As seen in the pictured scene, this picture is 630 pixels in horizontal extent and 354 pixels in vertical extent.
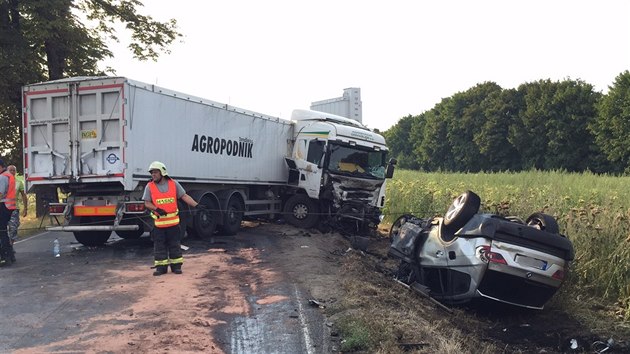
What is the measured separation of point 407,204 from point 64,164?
383 inches

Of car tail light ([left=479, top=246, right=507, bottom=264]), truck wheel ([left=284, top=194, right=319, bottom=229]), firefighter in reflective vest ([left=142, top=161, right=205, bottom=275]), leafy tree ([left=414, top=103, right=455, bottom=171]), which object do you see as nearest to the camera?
car tail light ([left=479, top=246, right=507, bottom=264])

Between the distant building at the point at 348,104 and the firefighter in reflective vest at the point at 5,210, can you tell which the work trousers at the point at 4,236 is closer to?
the firefighter in reflective vest at the point at 5,210

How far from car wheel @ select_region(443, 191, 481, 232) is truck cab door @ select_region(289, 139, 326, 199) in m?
6.76

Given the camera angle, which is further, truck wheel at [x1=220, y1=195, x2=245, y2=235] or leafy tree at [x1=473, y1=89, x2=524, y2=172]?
leafy tree at [x1=473, y1=89, x2=524, y2=172]

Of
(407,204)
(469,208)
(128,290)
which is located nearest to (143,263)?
(128,290)

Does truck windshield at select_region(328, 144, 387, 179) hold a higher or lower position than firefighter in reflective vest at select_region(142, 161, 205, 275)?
higher

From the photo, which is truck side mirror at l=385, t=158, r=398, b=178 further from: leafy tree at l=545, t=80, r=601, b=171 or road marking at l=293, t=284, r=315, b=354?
leafy tree at l=545, t=80, r=601, b=171

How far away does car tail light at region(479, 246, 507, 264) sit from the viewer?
5945 millimetres

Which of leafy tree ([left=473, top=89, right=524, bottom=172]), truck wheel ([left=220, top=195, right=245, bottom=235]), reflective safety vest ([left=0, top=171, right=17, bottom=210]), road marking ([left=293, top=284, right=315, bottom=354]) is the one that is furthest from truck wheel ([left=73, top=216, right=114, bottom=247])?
leafy tree ([left=473, top=89, right=524, bottom=172])

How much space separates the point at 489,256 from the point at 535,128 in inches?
1953

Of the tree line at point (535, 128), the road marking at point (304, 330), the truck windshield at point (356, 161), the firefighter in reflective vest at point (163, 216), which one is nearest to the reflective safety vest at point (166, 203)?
the firefighter in reflective vest at point (163, 216)

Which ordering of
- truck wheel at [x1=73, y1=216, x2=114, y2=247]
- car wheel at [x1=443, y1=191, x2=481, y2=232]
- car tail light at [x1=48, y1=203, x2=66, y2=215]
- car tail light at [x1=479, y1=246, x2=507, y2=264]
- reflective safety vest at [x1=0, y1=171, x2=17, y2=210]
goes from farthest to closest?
1. truck wheel at [x1=73, y1=216, x2=114, y2=247]
2. car tail light at [x1=48, y1=203, x2=66, y2=215]
3. reflective safety vest at [x1=0, y1=171, x2=17, y2=210]
4. car wheel at [x1=443, y1=191, x2=481, y2=232]
5. car tail light at [x1=479, y1=246, x2=507, y2=264]

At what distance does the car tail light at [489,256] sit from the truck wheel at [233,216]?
713cm

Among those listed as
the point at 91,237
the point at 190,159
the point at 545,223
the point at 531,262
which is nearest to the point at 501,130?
the point at 190,159
